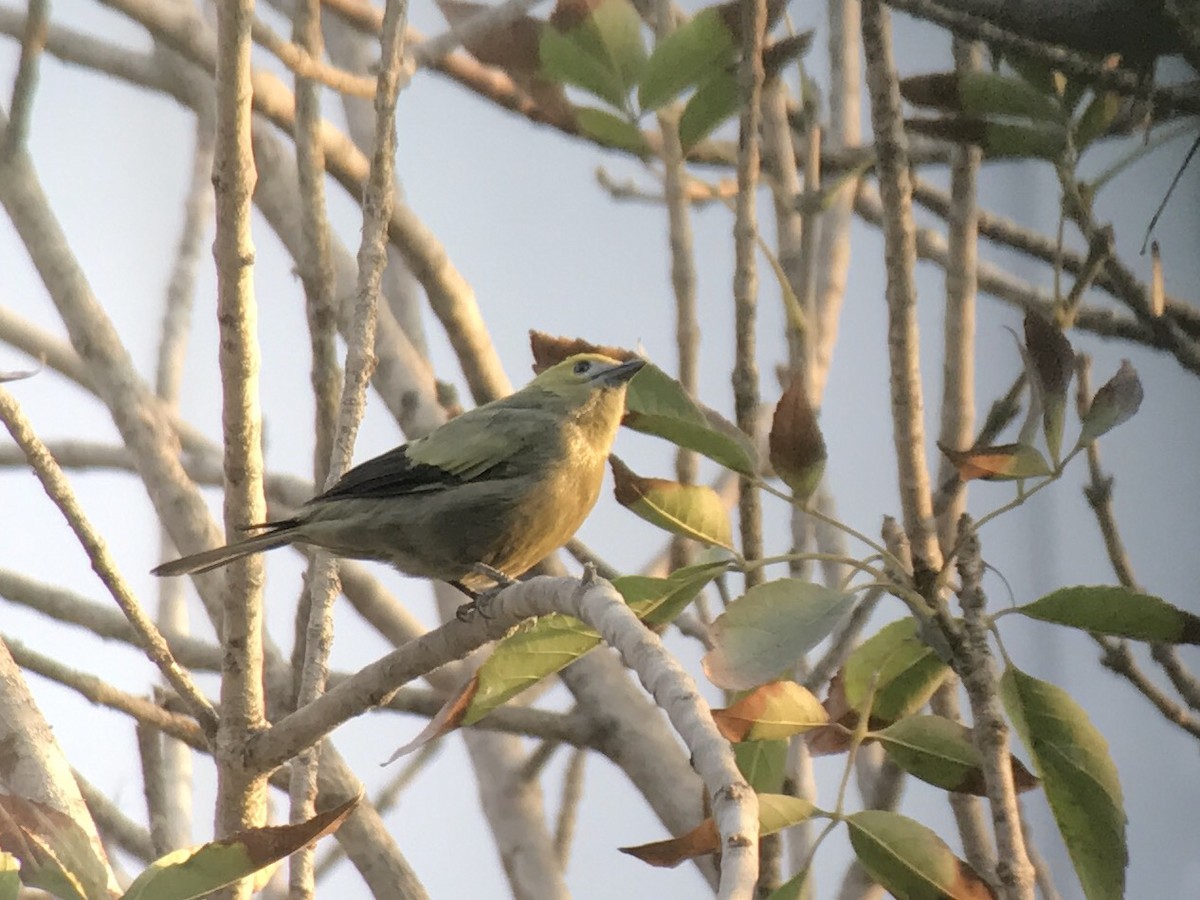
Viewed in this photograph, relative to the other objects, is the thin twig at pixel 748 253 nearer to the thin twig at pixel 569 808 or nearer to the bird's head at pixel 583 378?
the bird's head at pixel 583 378

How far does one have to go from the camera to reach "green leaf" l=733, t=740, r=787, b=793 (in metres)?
0.96

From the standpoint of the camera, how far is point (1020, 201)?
2396 mm

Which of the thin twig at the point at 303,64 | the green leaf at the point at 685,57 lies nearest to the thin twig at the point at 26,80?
the thin twig at the point at 303,64

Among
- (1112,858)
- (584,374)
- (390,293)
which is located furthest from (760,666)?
(390,293)

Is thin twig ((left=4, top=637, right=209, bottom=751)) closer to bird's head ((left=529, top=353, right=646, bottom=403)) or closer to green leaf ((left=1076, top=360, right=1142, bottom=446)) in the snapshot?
bird's head ((left=529, top=353, right=646, bottom=403))

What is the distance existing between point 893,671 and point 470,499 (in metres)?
0.51

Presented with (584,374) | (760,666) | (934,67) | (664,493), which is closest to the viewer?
(760,666)

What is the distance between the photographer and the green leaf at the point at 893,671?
0.96 metres

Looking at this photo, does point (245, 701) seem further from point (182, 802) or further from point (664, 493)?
point (182, 802)

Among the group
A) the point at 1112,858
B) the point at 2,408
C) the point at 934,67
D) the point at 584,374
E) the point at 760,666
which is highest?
the point at 934,67

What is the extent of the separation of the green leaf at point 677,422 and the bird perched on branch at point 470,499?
12.3 inches

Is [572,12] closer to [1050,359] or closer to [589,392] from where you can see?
[589,392]

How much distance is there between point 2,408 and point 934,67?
6.74ft

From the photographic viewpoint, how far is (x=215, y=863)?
700 mm
